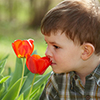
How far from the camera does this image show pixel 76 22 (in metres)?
1.64

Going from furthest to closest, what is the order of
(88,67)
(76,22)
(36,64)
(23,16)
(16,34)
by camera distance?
(23,16), (16,34), (88,67), (76,22), (36,64)

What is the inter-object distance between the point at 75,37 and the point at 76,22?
0.10m

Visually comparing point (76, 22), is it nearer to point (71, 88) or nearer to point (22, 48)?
point (22, 48)

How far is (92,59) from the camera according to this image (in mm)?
1791

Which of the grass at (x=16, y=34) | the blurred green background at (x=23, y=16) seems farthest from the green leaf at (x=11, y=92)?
the blurred green background at (x=23, y=16)

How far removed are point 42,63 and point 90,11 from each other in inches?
19.4

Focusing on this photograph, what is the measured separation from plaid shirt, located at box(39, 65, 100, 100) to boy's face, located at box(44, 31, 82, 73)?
196mm

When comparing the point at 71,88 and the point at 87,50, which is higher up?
the point at 87,50

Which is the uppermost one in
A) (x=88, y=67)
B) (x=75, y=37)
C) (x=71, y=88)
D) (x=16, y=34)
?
(x=75, y=37)

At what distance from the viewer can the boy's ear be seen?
1669 millimetres

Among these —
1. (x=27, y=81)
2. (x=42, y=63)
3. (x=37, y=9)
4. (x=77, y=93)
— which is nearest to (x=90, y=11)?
(x=42, y=63)

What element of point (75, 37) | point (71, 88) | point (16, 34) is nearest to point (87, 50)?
point (75, 37)

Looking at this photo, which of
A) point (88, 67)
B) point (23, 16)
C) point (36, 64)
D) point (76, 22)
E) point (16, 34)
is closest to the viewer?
point (36, 64)

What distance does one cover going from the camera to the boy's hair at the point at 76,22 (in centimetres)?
163
